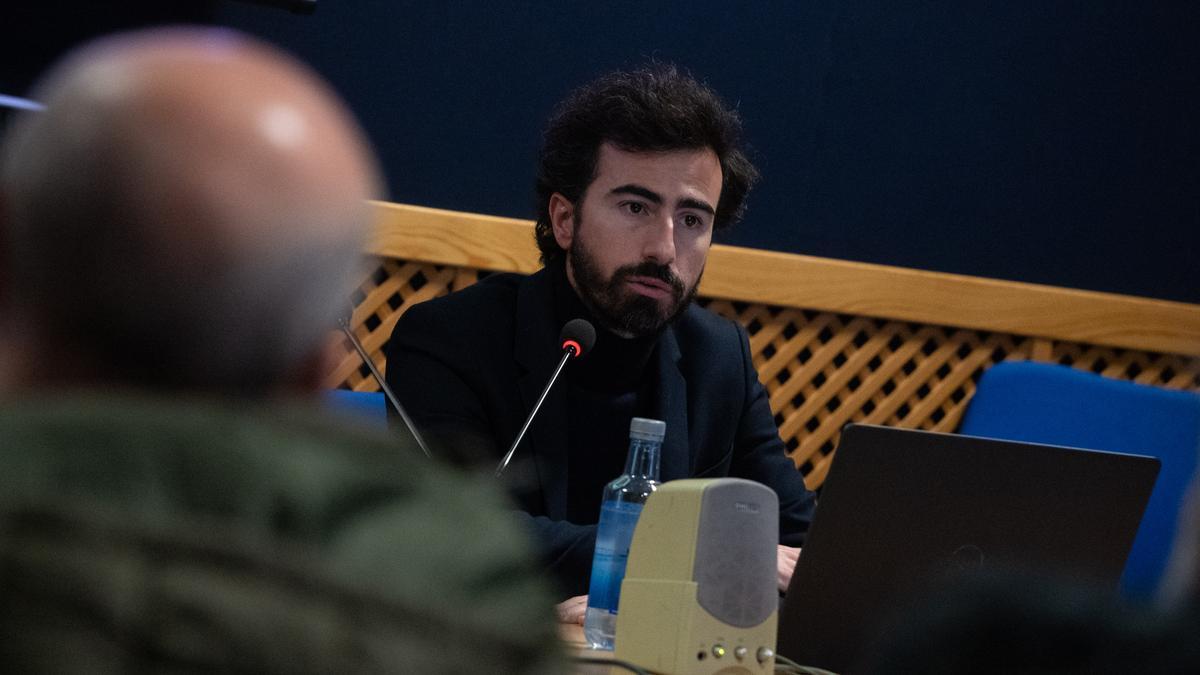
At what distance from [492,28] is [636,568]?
2.13 meters

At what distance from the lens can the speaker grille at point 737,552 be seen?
4.48 ft

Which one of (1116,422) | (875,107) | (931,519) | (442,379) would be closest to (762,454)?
(442,379)

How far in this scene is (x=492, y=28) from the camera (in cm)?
332

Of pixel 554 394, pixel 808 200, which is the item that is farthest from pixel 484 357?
pixel 808 200

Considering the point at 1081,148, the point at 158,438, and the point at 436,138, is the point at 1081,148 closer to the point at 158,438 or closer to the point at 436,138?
the point at 436,138

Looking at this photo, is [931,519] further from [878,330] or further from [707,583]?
[878,330]

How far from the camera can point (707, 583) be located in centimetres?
137

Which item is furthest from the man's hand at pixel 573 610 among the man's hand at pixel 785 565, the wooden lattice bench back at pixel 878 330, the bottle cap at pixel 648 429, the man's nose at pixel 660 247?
the wooden lattice bench back at pixel 878 330

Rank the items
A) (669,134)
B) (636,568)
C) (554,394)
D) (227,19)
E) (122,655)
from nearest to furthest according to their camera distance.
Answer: (122,655) → (636,568) → (554,394) → (669,134) → (227,19)

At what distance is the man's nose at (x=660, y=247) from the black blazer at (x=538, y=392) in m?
0.14

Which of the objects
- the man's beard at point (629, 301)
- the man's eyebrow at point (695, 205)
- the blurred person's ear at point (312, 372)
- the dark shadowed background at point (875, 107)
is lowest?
the blurred person's ear at point (312, 372)

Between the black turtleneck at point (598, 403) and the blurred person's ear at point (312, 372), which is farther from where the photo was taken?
the black turtleneck at point (598, 403)

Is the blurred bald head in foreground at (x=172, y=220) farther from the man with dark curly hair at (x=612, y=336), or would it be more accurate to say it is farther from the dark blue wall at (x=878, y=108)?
the dark blue wall at (x=878, y=108)

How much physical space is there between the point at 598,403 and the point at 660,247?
0.86ft
